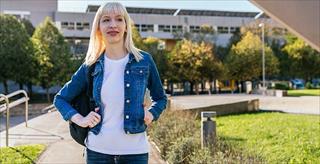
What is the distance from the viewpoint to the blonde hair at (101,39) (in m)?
2.70

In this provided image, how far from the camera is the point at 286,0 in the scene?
6.13 m

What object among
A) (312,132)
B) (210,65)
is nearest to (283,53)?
(210,65)

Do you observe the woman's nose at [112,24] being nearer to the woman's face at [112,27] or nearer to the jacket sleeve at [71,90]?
the woman's face at [112,27]

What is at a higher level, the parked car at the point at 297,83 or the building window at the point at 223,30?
the building window at the point at 223,30

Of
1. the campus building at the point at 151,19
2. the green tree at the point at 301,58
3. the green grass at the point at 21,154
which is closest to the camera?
the green grass at the point at 21,154

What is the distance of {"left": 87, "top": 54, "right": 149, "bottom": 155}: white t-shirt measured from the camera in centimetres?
258

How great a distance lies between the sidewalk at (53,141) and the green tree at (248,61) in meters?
34.0

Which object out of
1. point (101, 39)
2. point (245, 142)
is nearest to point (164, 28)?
point (245, 142)

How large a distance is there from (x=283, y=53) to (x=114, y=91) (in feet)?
171

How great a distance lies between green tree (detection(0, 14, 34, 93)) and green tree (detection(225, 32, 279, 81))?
19787 millimetres

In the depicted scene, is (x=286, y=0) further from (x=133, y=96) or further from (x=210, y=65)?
(x=210, y=65)

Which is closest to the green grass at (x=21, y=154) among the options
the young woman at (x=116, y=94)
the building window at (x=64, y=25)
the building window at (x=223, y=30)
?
the young woman at (x=116, y=94)

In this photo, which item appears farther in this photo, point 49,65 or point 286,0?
point 49,65

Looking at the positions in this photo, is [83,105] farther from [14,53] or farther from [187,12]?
[187,12]
